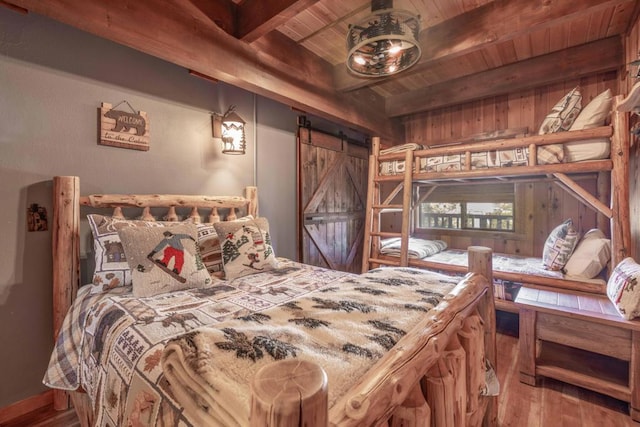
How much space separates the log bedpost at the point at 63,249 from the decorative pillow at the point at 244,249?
82cm

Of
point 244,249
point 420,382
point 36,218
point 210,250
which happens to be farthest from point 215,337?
point 36,218

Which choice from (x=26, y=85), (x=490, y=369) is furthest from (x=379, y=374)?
(x=26, y=85)

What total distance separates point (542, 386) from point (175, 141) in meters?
3.17

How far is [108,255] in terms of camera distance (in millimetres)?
1634

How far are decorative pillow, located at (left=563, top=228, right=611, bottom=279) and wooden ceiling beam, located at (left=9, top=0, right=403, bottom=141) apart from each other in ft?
8.35

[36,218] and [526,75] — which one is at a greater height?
[526,75]

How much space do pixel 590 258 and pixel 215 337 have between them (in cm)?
282

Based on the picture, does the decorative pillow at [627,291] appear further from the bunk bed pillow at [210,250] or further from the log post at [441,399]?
the bunk bed pillow at [210,250]

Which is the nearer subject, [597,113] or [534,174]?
[597,113]

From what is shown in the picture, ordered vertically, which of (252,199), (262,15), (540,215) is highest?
(262,15)

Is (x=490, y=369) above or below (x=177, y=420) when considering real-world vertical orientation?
below

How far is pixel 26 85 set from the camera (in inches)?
63.0

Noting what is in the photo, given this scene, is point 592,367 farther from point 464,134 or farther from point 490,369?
point 464,134

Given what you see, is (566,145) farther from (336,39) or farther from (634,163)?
(336,39)
